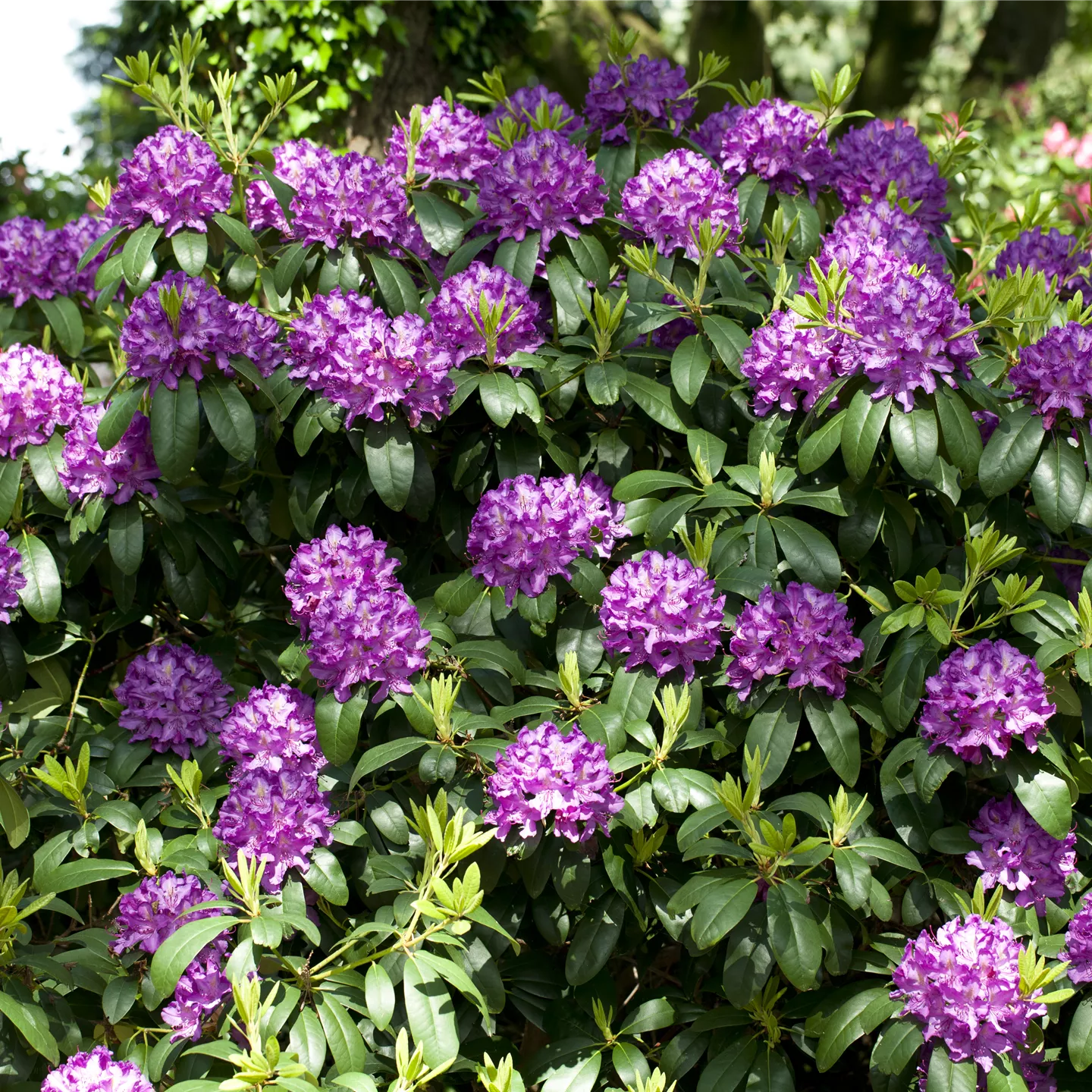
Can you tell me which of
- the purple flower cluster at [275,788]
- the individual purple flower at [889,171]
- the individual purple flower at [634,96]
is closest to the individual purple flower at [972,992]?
the purple flower cluster at [275,788]

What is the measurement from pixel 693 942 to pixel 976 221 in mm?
1845

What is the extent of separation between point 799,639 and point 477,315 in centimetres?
79

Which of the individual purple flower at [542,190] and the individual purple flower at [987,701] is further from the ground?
the individual purple flower at [542,190]

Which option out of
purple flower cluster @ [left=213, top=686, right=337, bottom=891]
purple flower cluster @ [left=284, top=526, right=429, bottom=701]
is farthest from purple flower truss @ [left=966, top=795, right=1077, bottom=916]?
purple flower cluster @ [left=213, top=686, right=337, bottom=891]

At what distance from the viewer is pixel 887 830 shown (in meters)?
2.10

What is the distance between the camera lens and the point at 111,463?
2.14 meters

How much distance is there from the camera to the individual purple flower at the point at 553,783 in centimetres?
167

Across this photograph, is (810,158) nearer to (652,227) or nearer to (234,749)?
(652,227)

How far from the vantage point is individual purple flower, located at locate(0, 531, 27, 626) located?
6.84 feet

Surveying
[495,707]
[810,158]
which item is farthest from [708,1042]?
[810,158]

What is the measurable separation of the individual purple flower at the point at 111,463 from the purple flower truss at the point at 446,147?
78 centimetres

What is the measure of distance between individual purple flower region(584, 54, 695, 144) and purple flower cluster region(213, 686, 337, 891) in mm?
1437

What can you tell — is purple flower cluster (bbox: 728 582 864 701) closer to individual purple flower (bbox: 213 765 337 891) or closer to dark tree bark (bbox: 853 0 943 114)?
individual purple flower (bbox: 213 765 337 891)

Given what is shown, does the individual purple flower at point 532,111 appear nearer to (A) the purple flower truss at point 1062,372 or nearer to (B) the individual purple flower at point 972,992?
(A) the purple flower truss at point 1062,372
